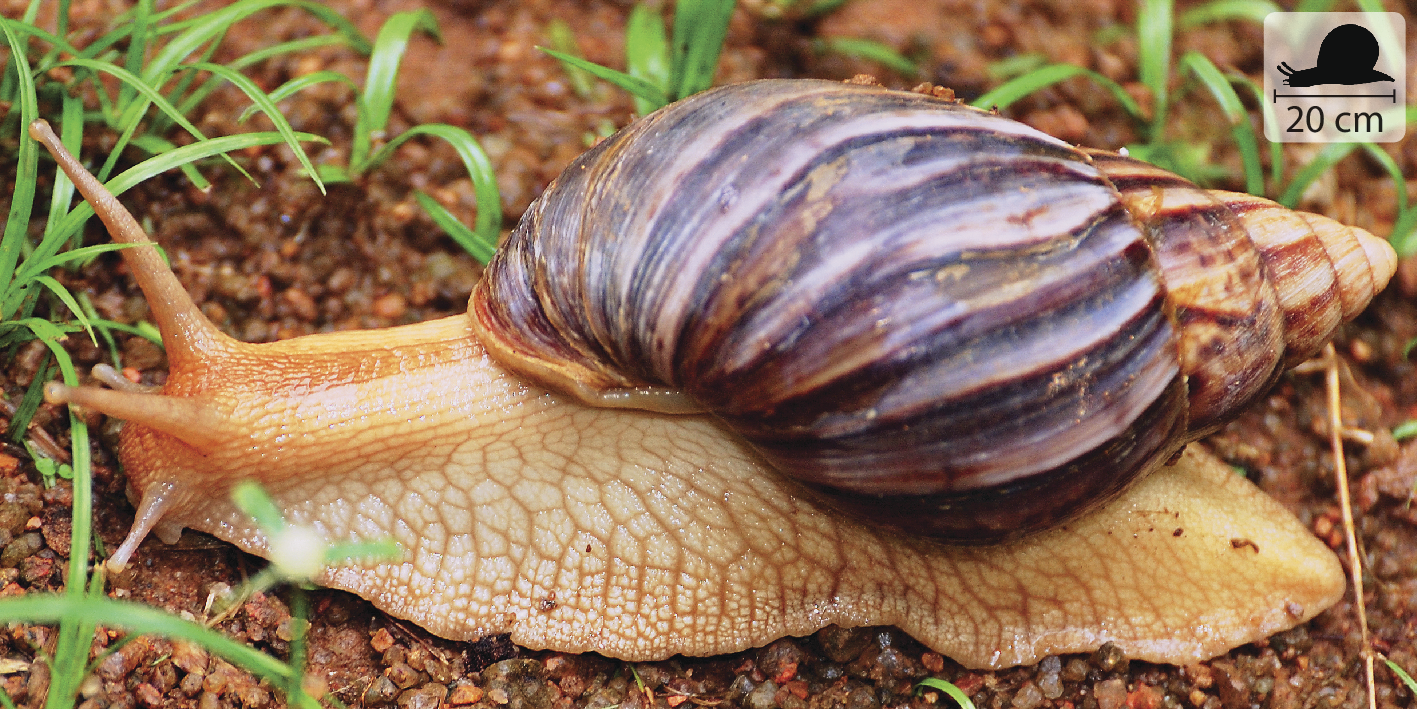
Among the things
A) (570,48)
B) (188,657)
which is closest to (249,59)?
(570,48)

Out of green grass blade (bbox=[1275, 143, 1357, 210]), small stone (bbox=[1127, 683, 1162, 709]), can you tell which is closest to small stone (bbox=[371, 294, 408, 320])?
small stone (bbox=[1127, 683, 1162, 709])

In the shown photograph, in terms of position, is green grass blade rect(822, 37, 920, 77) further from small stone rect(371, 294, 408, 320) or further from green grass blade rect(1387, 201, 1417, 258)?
small stone rect(371, 294, 408, 320)

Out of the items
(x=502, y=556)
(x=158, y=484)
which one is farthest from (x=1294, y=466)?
(x=158, y=484)

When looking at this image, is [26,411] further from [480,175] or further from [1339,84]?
[1339,84]

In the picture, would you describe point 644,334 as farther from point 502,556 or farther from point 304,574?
point 304,574

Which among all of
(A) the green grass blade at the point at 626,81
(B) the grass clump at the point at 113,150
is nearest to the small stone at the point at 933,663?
(B) the grass clump at the point at 113,150

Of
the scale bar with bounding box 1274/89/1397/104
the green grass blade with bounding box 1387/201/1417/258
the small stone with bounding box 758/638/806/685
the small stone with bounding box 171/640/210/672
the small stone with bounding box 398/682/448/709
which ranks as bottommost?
the small stone with bounding box 758/638/806/685
